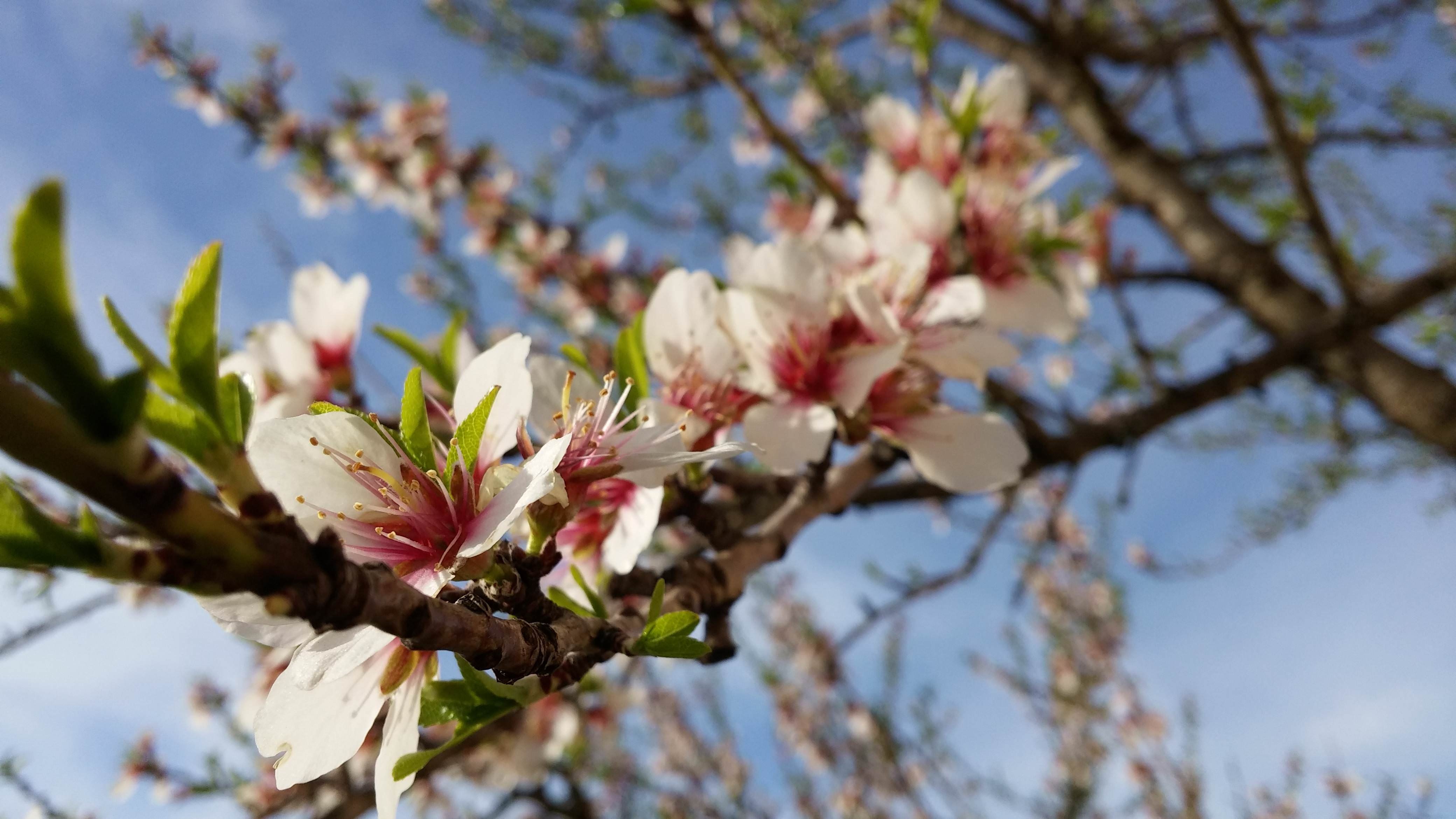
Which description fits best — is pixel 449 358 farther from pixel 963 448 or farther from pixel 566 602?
pixel 963 448

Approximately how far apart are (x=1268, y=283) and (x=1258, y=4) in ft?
3.16

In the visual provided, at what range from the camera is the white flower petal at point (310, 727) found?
0.54 metres

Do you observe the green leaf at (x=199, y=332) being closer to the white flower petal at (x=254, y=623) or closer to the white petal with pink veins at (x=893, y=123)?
the white flower petal at (x=254, y=623)

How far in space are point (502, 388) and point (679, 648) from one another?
0.73ft

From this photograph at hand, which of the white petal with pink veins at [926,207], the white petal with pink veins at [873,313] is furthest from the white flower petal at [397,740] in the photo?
the white petal with pink veins at [926,207]

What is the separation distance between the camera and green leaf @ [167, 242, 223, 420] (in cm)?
34

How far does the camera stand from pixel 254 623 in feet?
1.63

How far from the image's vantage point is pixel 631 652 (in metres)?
0.54

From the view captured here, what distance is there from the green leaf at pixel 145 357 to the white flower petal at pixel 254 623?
17 cm

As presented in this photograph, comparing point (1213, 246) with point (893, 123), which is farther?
point (1213, 246)

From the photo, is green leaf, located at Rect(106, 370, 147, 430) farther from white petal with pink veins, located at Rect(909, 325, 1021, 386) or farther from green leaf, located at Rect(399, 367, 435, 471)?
white petal with pink veins, located at Rect(909, 325, 1021, 386)

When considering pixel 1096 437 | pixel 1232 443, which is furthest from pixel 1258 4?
pixel 1096 437

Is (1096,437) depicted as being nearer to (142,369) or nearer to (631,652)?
(631,652)

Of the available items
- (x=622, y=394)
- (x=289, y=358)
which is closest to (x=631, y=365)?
(x=622, y=394)
